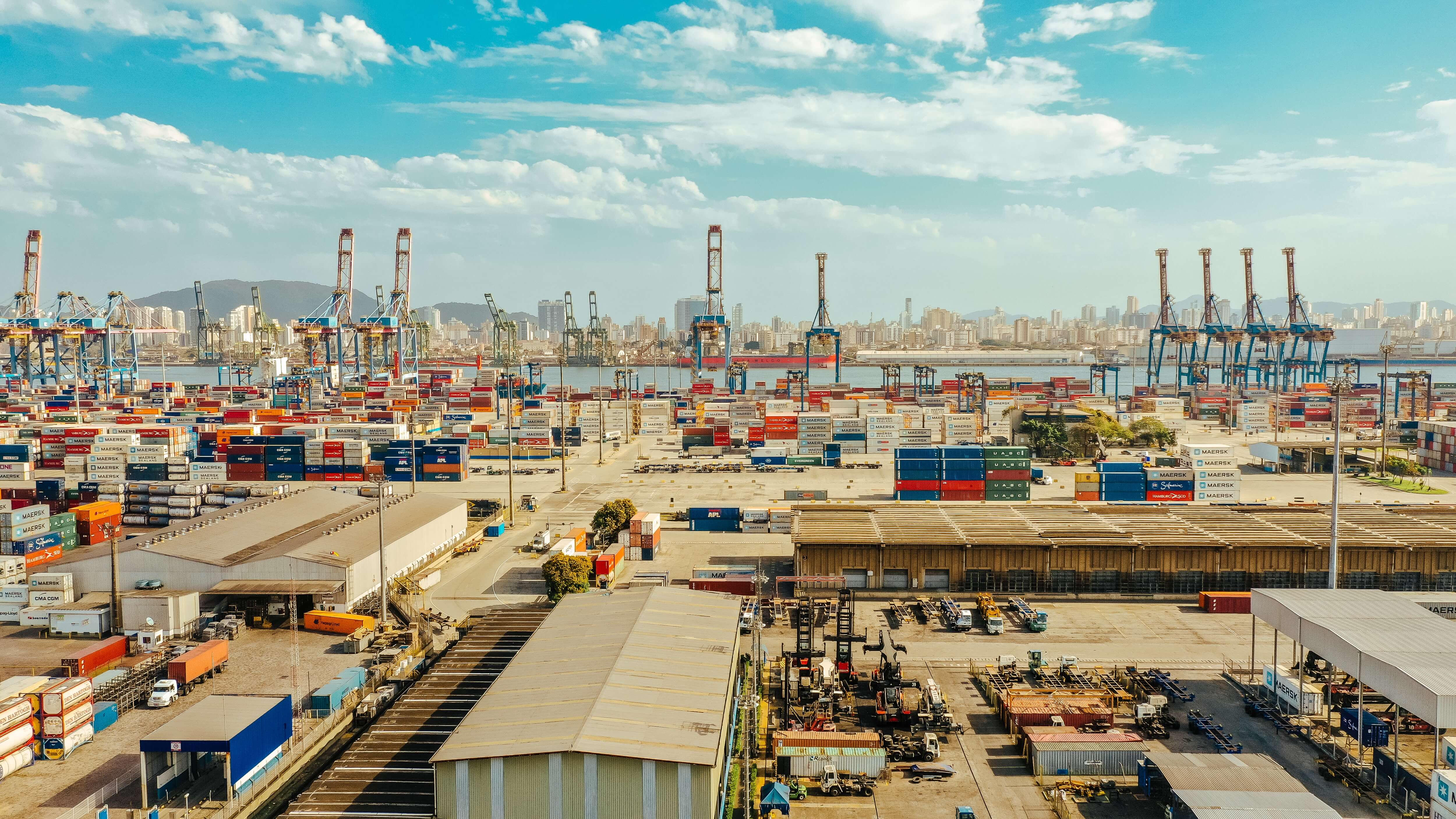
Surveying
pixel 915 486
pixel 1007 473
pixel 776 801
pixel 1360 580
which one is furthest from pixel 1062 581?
pixel 1007 473

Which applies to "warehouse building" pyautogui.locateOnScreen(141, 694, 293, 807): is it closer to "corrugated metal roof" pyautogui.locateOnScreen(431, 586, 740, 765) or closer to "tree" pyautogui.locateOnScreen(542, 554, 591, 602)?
"corrugated metal roof" pyautogui.locateOnScreen(431, 586, 740, 765)

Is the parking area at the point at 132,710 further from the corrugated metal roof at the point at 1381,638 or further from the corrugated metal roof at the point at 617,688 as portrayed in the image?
the corrugated metal roof at the point at 1381,638

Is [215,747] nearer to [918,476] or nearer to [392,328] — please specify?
[918,476]

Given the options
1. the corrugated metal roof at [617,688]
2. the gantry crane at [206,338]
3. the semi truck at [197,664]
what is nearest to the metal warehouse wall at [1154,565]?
the corrugated metal roof at [617,688]

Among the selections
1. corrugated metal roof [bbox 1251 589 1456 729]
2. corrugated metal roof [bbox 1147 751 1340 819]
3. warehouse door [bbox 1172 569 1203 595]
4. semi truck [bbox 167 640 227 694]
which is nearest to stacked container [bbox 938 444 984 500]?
warehouse door [bbox 1172 569 1203 595]

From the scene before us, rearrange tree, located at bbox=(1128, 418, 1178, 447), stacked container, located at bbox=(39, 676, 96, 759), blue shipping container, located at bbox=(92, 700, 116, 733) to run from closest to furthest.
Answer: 1. stacked container, located at bbox=(39, 676, 96, 759)
2. blue shipping container, located at bbox=(92, 700, 116, 733)
3. tree, located at bbox=(1128, 418, 1178, 447)
